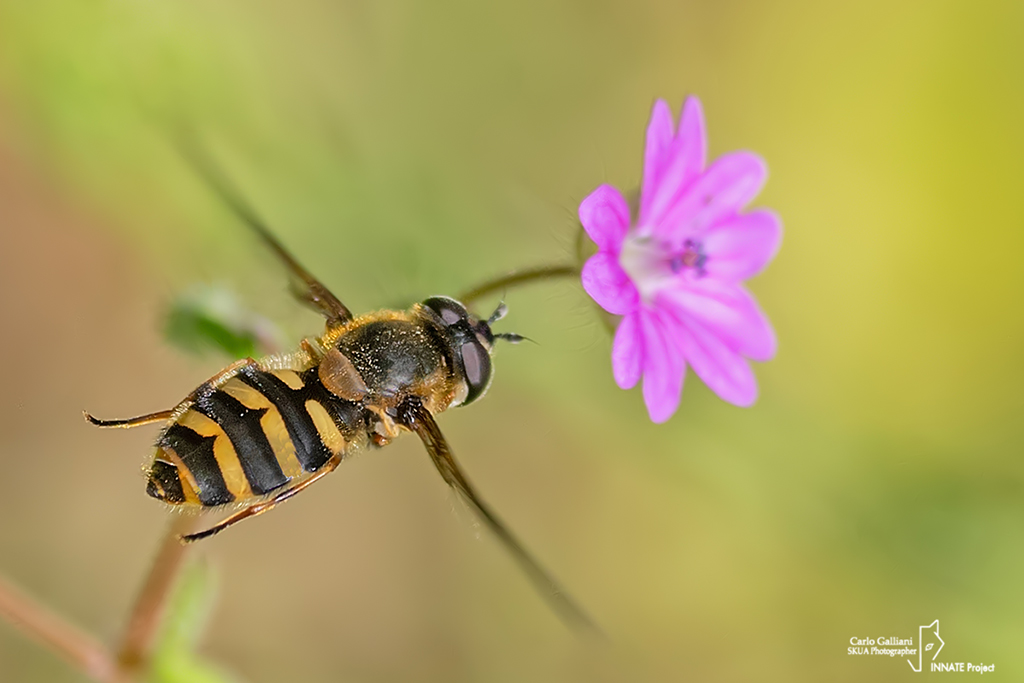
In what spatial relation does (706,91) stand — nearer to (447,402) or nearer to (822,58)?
(822,58)

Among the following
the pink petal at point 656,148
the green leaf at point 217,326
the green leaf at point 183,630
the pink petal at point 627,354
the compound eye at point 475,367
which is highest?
the pink petal at point 656,148

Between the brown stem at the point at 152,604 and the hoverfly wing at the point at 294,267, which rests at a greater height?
the hoverfly wing at the point at 294,267

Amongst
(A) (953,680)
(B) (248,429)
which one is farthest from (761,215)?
(A) (953,680)

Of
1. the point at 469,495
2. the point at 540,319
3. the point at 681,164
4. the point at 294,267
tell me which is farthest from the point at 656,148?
the point at 540,319

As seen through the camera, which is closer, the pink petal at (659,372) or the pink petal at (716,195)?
the pink petal at (659,372)

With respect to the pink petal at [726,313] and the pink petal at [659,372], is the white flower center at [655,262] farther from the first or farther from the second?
the pink petal at [659,372]

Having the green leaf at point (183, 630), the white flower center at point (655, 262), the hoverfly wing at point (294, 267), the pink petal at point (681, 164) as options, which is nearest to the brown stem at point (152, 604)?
the green leaf at point (183, 630)
